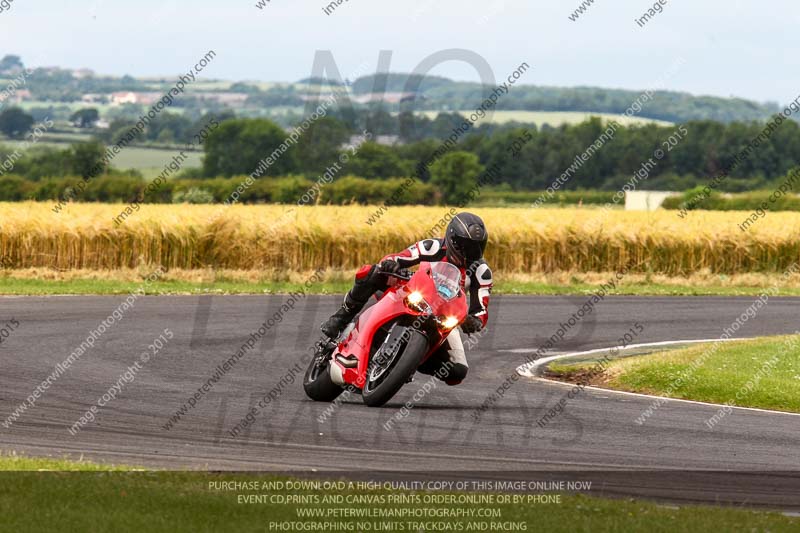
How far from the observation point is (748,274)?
1438 inches

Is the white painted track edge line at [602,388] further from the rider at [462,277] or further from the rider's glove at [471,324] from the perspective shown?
the rider's glove at [471,324]

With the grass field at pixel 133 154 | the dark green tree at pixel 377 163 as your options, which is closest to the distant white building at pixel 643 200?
the dark green tree at pixel 377 163

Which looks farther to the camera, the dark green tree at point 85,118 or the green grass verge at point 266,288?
the dark green tree at point 85,118

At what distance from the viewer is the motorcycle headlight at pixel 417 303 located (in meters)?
12.6

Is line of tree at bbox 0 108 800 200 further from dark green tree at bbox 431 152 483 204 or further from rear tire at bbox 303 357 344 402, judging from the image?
rear tire at bbox 303 357 344 402

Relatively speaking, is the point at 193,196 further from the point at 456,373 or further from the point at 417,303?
the point at 417,303

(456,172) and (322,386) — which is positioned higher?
(322,386)

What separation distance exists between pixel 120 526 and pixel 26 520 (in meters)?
0.58

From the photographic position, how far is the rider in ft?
42.0

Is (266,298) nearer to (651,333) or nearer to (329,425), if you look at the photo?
(651,333)

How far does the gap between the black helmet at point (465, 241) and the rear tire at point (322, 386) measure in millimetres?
1853

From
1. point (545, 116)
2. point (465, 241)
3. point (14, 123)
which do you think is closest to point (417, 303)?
point (465, 241)

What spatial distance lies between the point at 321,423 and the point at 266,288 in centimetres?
1777

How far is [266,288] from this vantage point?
97.8ft
